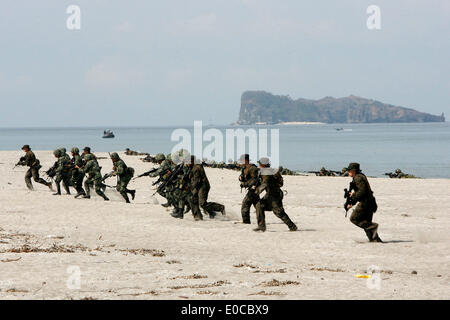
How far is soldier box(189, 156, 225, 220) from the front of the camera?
18016 mm

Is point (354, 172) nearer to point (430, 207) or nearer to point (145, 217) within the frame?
point (145, 217)

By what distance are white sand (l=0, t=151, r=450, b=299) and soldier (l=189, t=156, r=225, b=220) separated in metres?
0.43

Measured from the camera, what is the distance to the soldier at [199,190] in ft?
59.1

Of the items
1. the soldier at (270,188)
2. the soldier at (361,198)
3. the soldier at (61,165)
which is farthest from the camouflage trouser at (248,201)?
the soldier at (61,165)

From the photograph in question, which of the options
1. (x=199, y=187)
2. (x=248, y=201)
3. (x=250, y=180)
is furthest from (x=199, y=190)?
(x=250, y=180)

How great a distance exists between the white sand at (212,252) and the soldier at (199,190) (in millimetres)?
428

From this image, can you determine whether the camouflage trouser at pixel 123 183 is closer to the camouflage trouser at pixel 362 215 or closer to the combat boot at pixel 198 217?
the combat boot at pixel 198 217

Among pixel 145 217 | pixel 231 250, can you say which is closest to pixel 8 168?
pixel 145 217

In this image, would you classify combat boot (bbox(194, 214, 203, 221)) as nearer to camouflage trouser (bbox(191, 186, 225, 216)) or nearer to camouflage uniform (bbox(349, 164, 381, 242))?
camouflage trouser (bbox(191, 186, 225, 216))

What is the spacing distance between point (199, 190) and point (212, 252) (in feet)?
15.3

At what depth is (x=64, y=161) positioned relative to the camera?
23.5 meters

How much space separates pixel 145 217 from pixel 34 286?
377 inches

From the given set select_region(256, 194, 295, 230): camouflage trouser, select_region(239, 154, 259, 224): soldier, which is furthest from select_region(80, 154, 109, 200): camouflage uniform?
select_region(256, 194, 295, 230): camouflage trouser

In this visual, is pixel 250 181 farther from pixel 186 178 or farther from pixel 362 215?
pixel 362 215
